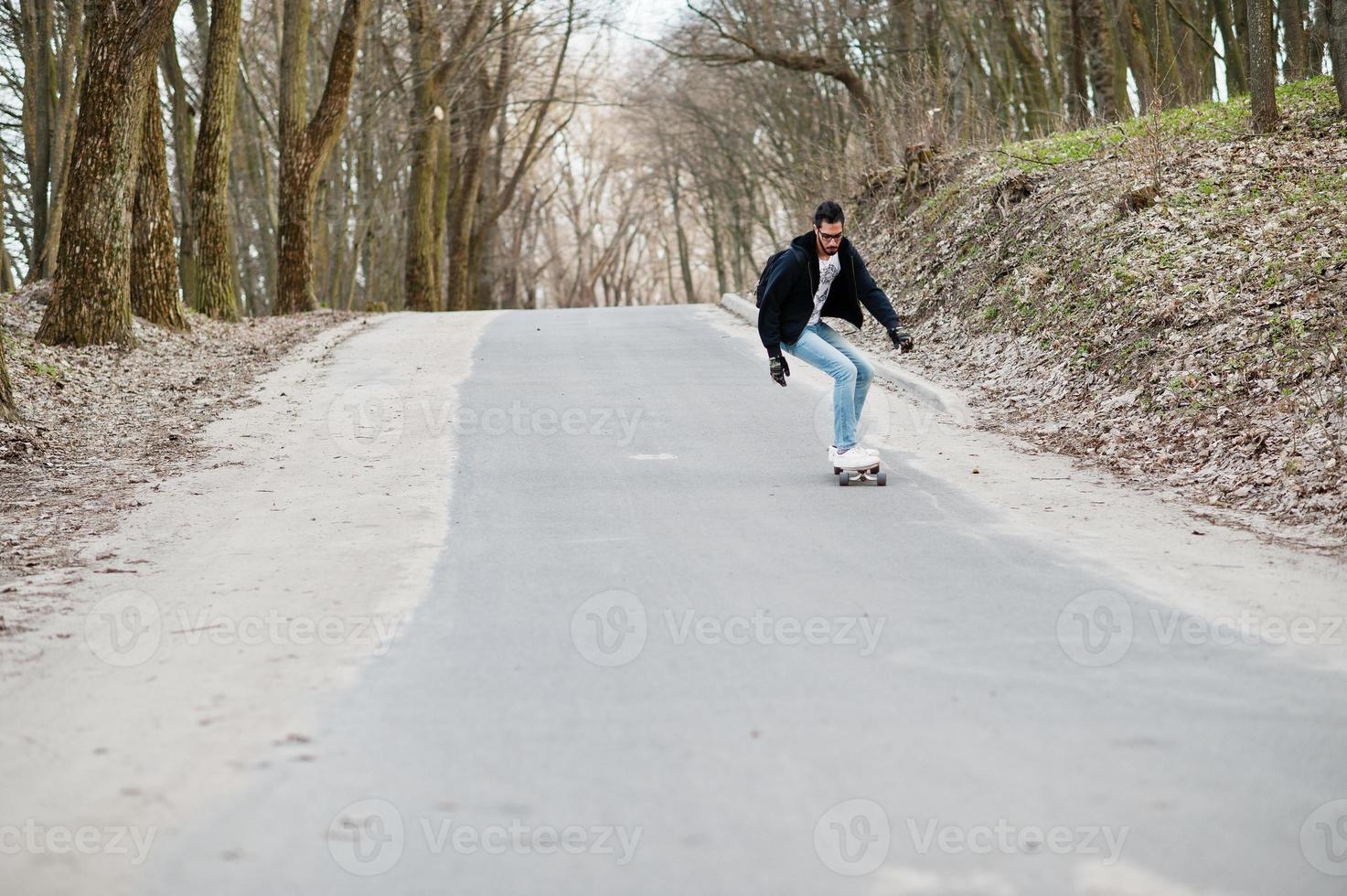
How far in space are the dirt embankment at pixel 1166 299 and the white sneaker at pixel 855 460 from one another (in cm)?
197

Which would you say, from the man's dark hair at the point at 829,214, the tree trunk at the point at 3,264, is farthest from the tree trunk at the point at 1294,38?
the tree trunk at the point at 3,264

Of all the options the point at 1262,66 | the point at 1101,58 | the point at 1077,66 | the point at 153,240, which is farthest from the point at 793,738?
the point at 1077,66

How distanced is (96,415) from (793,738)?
1004cm

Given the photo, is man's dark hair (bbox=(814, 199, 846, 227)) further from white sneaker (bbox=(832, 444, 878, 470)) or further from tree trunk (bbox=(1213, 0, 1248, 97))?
tree trunk (bbox=(1213, 0, 1248, 97))

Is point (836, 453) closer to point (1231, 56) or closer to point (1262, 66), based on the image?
point (1262, 66)

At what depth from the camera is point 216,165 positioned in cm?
2056

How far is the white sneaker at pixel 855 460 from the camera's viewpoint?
8.91 meters

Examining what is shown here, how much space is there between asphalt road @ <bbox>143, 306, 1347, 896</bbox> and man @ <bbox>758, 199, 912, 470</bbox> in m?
1.72

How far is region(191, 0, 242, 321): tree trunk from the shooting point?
20.3 m

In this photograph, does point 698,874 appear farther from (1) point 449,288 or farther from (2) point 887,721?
(1) point 449,288

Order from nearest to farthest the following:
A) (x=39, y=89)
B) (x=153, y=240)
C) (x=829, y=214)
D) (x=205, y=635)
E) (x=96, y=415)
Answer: (x=205, y=635), (x=829, y=214), (x=96, y=415), (x=153, y=240), (x=39, y=89)

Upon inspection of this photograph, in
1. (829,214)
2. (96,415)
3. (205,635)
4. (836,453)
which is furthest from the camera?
(96,415)

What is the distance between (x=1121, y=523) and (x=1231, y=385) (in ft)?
9.59

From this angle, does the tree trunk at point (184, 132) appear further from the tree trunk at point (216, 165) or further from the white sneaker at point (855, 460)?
the white sneaker at point (855, 460)
